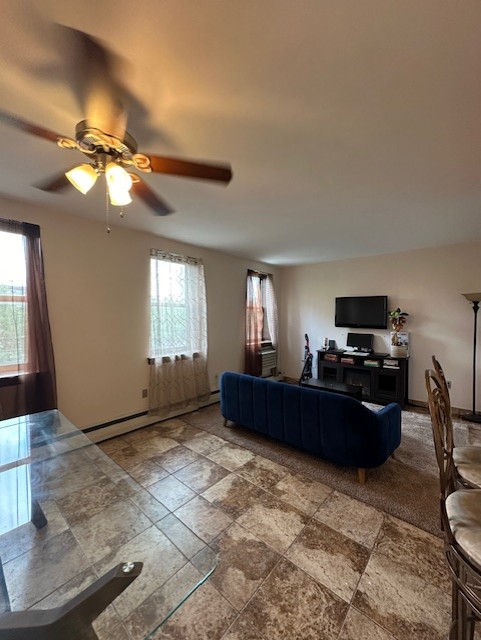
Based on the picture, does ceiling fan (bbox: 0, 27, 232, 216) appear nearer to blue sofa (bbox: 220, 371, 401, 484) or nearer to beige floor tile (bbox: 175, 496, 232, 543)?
blue sofa (bbox: 220, 371, 401, 484)

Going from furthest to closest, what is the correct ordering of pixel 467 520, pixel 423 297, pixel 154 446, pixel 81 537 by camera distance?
pixel 423 297, pixel 154 446, pixel 81 537, pixel 467 520

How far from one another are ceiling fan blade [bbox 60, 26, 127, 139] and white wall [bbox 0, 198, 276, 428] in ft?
6.08

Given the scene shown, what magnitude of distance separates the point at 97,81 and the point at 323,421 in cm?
261

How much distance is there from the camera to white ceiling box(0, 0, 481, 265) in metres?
0.89

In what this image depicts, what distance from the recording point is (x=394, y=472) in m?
2.33

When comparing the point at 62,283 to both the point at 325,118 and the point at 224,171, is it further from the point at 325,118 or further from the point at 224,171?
the point at 325,118

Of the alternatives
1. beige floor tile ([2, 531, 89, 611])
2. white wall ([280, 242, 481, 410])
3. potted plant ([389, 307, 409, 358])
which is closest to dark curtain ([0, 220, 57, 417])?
beige floor tile ([2, 531, 89, 611])

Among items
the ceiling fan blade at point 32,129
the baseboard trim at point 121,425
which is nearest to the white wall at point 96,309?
the baseboard trim at point 121,425

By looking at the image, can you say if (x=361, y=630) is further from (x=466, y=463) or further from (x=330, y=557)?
(x=466, y=463)

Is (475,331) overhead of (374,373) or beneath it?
overhead

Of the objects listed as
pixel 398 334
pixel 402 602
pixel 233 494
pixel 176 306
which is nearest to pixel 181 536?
pixel 233 494

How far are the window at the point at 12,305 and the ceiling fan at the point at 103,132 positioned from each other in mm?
1249

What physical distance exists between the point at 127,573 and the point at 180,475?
4.96 feet

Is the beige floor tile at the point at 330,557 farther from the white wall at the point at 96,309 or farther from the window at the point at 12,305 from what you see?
the window at the point at 12,305
